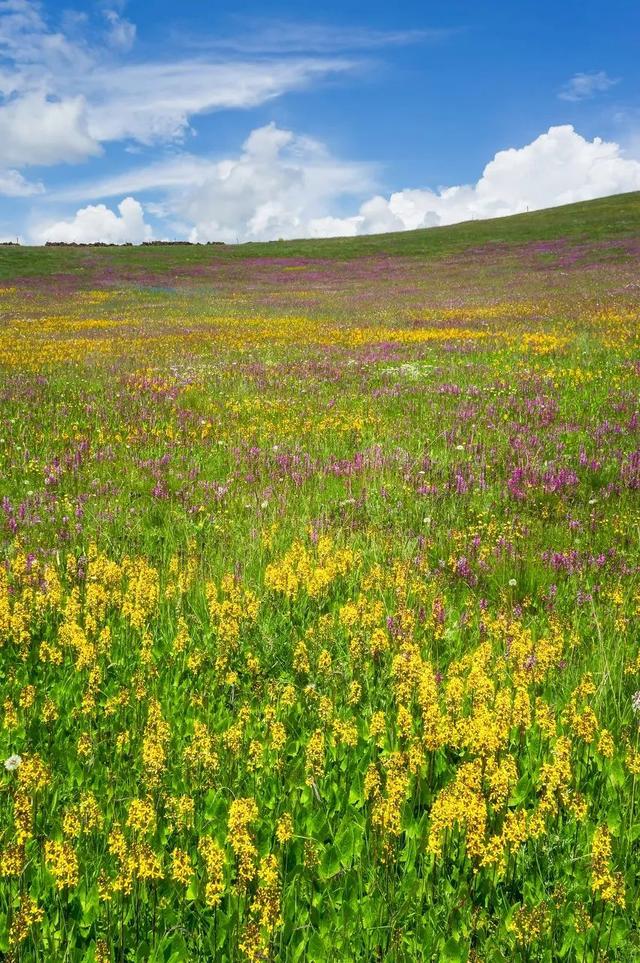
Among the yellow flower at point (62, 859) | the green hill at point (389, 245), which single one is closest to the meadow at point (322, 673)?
the yellow flower at point (62, 859)

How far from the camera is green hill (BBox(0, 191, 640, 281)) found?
6322 centimetres

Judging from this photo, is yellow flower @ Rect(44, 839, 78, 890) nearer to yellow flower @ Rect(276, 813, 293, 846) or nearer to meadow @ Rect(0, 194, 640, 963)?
meadow @ Rect(0, 194, 640, 963)

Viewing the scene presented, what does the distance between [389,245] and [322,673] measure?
3263 inches

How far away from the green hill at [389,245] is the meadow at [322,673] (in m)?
56.7

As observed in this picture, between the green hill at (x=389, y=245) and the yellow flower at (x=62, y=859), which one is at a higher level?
the green hill at (x=389, y=245)

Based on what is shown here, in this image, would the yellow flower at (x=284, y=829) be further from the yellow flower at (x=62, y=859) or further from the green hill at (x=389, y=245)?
the green hill at (x=389, y=245)

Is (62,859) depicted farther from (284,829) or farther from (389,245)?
(389,245)

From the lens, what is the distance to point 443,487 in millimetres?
6773

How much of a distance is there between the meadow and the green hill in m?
56.7

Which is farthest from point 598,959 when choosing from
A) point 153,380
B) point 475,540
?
point 153,380

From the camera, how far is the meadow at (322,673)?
87.4 inches

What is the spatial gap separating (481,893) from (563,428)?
741 cm

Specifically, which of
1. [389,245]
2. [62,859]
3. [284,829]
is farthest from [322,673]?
[389,245]

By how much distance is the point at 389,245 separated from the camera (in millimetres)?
79625
